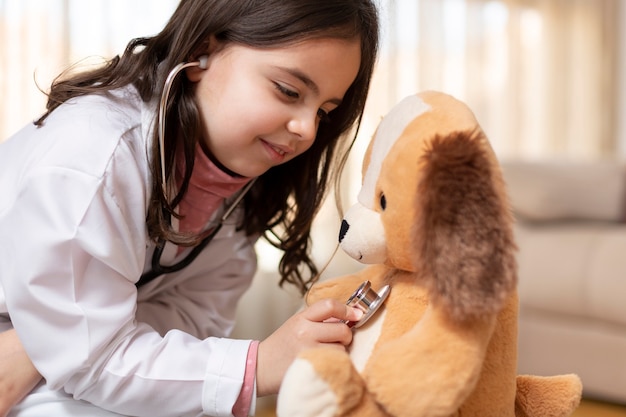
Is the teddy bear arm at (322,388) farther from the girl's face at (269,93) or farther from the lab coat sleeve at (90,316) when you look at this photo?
the girl's face at (269,93)

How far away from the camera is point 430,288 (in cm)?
60

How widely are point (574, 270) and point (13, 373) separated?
1.44 metres

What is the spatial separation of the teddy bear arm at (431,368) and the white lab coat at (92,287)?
222 millimetres

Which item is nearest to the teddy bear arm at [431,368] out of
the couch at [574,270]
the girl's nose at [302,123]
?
the girl's nose at [302,123]

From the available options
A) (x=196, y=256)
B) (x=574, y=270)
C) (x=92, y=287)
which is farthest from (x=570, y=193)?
(x=92, y=287)

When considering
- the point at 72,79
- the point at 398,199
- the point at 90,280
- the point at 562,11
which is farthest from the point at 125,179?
the point at 562,11

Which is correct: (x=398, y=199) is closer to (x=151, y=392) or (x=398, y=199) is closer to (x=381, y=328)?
(x=381, y=328)

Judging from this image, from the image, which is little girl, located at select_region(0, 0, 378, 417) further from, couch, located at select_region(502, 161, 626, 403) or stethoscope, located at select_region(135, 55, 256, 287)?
couch, located at select_region(502, 161, 626, 403)

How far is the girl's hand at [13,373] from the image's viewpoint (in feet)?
2.80

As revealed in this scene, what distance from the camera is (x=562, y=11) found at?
10.1ft

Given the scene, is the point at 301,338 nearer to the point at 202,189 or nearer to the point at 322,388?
the point at 322,388

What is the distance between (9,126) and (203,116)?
0.94m

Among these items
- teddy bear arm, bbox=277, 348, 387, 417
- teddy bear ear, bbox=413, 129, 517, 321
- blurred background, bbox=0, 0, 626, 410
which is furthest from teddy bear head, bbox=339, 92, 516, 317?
blurred background, bbox=0, 0, 626, 410

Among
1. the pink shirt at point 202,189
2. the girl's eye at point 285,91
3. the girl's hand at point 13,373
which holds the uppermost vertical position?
the girl's eye at point 285,91
